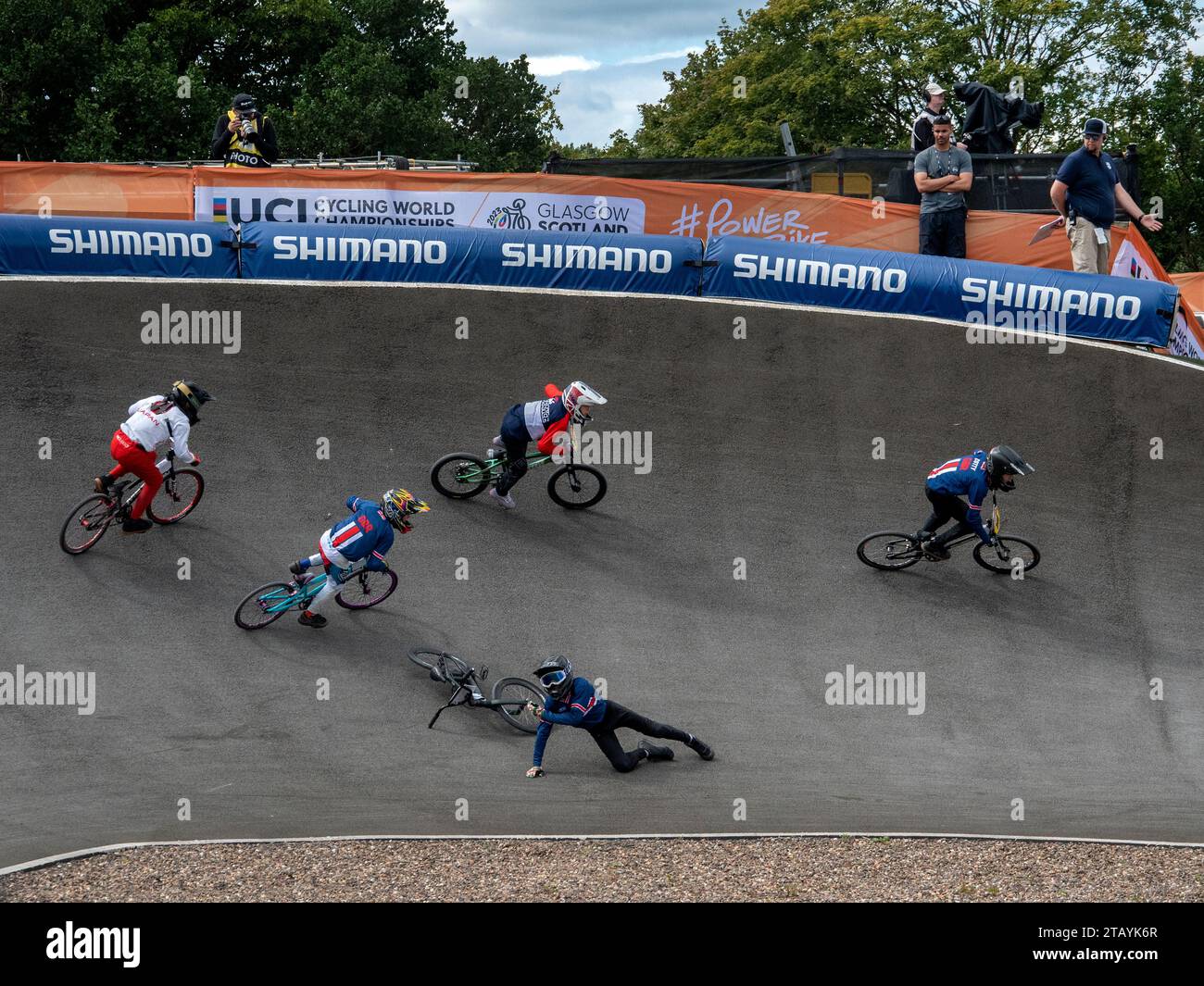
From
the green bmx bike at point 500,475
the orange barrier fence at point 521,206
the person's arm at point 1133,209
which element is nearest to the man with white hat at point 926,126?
the orange barrier fence at point 521,206

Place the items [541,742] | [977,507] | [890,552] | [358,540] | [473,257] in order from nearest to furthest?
[541,742], [358,540], [977,507], [890,552], [473,257]

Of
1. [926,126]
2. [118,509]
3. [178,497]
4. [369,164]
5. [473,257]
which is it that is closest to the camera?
[118,509]

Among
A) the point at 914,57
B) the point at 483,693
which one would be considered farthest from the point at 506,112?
the point at 483,693

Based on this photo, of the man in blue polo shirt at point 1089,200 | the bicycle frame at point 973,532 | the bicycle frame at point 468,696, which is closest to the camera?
the bicycle frame at point 468,696

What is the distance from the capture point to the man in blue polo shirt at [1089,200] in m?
16.5

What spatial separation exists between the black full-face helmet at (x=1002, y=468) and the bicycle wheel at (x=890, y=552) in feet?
3.48

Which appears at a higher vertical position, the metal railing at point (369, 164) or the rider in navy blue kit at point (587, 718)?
the metal railing at point (369, 164)

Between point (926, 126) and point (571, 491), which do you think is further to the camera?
point (926, 126)

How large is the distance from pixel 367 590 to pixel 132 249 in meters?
6.75

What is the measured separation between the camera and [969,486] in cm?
1291

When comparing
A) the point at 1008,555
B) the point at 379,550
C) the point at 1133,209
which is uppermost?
the point at 1133,209

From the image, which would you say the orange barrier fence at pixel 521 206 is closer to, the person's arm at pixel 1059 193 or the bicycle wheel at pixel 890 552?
the person's arm at pixel 1059 193

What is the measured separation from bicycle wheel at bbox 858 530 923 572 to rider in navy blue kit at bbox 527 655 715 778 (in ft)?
11.7

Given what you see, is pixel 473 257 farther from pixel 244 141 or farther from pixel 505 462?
pixel 244 141
